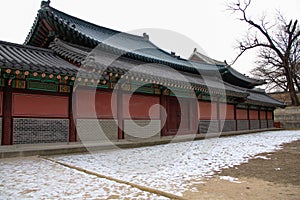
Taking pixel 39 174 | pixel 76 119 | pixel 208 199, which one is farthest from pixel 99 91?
pixel 208 199

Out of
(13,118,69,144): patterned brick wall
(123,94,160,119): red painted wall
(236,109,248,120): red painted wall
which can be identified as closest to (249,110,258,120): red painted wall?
(236,109,248,120): red painted wall

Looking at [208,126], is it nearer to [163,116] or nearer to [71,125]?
[163,116]

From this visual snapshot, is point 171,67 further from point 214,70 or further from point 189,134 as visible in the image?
point 214,70

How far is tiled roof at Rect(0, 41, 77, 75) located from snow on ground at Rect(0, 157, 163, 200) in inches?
94.4

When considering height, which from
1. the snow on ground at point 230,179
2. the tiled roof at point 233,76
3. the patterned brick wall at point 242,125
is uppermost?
the tiled roof at point 233,76

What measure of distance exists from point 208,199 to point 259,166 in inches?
116

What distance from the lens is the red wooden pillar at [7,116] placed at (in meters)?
6.55

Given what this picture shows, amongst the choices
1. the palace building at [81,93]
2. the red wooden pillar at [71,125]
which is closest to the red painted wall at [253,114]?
the palace building at [81,93]

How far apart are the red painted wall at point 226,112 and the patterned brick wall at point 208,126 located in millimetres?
843

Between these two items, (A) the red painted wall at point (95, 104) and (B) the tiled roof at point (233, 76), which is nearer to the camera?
(A) the red painted wall at point (95, 104)

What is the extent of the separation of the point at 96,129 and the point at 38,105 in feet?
6.95

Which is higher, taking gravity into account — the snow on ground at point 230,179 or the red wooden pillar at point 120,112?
the red wooden pillar at point 120,112

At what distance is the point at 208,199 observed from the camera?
3.07 metres

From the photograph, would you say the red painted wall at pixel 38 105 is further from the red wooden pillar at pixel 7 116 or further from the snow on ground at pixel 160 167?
the snow on ground at pixel 160 167
